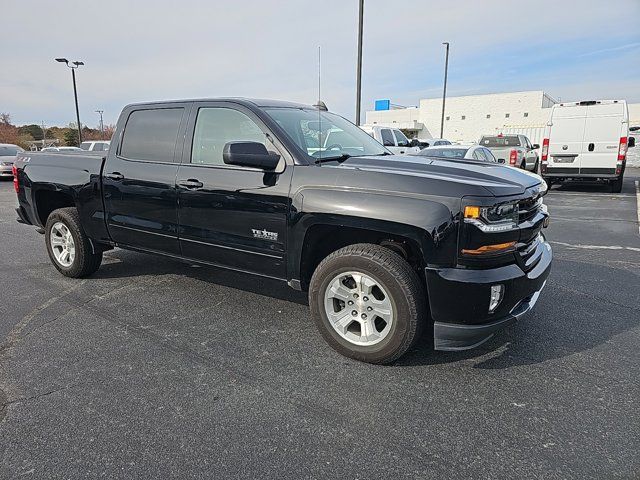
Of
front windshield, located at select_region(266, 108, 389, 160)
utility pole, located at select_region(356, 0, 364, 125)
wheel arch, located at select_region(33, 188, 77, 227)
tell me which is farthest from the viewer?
utility pole, located at select_region(356, 0, 364, 125)

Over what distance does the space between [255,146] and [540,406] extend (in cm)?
249

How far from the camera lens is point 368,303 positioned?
312 cm

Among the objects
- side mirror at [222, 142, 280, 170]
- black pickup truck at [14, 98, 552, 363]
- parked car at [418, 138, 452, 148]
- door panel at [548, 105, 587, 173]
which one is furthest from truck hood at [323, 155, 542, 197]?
parked car at [418, 138, 452, 148]

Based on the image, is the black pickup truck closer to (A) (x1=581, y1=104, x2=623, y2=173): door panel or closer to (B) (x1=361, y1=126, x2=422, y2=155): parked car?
(B) (x1=361, y1=126, x2=422, y2=155): parked car

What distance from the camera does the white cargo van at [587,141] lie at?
1222 cm

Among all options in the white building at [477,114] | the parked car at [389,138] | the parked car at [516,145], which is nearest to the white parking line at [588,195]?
the parked car at [516,145]

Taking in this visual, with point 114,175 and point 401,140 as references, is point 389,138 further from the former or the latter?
point 114,175

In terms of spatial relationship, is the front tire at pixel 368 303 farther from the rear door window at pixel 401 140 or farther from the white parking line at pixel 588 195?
the white parking line at pixel 588 195

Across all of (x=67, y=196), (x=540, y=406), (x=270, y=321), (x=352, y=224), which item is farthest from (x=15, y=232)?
(x=540, y=406)

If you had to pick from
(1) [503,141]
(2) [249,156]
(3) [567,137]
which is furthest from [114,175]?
(1) [503,141]

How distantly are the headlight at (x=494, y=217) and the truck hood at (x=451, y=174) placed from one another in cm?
9

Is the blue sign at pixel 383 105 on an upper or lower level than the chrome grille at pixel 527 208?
upper

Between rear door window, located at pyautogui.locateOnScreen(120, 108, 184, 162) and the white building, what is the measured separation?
48176 millimetres

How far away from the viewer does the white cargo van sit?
12.2 meters
